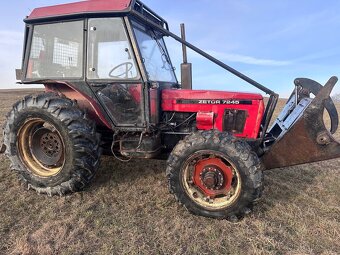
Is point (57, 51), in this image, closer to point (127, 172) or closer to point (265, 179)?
point (127, 172)

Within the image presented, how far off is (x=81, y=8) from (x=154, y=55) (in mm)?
1149

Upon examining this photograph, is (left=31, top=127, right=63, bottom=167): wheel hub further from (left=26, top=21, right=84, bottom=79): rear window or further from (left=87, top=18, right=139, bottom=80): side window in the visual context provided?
(left=87, top=18, right=139, bottom=80): side window

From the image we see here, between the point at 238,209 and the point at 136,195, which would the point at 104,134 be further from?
the point at 238,209

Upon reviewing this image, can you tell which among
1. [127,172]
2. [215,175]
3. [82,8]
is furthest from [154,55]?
[215,175]

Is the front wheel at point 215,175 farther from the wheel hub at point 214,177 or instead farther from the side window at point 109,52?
the side window at point 109,52

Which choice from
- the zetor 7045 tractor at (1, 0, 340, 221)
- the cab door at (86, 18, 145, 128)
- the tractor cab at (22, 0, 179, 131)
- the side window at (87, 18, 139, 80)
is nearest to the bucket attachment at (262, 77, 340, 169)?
the zetor 7045 tractor at (1, 0, 340, 221)

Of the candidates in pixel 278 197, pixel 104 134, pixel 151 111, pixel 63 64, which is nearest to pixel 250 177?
pixel 278 197

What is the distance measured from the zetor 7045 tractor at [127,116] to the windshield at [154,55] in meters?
0.03

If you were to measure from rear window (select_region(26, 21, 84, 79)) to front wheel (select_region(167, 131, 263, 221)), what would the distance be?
183 cm

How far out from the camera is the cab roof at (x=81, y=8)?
4227mm

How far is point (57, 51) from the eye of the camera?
4.64 metres

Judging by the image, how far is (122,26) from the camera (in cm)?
427

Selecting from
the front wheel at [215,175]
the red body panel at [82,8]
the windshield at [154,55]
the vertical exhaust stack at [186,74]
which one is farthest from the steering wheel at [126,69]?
the front wheel at [215,175]

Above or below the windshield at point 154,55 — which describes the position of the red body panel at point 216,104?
below
